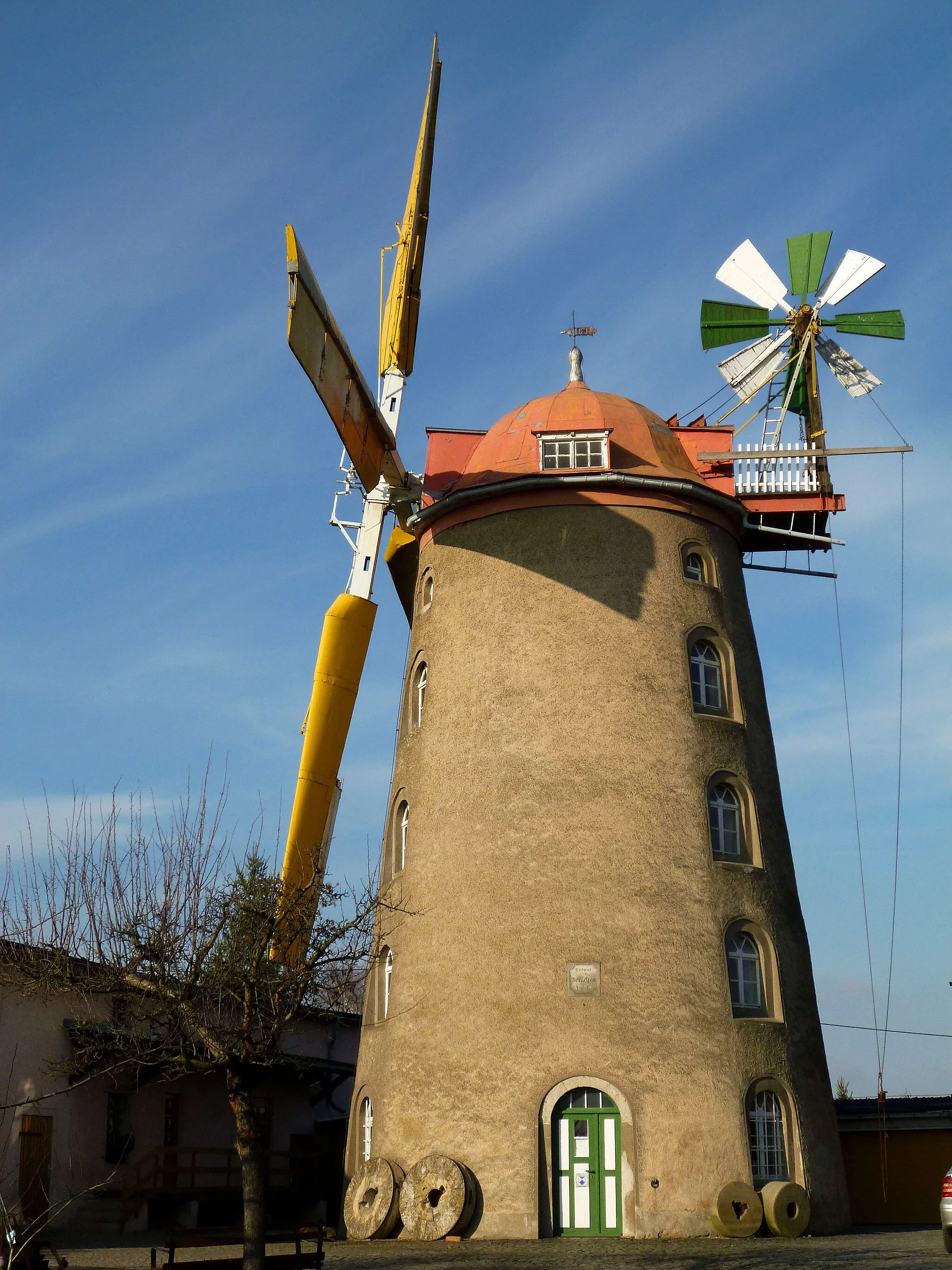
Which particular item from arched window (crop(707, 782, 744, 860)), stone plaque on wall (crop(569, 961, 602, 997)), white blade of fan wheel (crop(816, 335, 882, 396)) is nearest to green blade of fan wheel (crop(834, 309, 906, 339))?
white blade of fan wheel (crop(816, 335, 882, 396))

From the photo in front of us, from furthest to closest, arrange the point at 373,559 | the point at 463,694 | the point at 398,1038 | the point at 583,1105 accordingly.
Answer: the point at 373,559, the point at 463,694, the point at 398,1038, the point at 583,1105

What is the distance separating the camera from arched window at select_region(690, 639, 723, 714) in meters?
23.9

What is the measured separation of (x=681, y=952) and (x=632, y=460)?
9.03 metres

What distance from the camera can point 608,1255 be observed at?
58.9ft

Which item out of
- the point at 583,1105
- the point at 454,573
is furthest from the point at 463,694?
the point at 583,1105

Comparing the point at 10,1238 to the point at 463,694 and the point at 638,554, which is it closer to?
the point at 463,694

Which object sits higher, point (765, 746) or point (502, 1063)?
point (765, 746)

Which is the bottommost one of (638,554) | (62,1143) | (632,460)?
(62,1143)

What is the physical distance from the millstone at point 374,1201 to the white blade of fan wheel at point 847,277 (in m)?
18.7

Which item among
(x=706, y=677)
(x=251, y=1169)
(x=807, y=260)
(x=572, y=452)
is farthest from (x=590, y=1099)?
(x=807, y=260)

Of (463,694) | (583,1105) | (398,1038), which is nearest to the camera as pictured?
(583,1105)

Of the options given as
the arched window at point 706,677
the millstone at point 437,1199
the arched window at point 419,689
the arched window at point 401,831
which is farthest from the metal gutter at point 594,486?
the millstone at point 437,1199

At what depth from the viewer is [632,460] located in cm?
2492

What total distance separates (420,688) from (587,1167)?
9.29 meters
